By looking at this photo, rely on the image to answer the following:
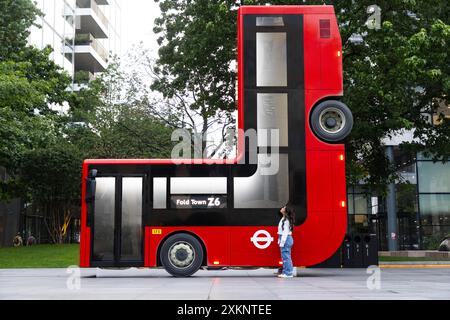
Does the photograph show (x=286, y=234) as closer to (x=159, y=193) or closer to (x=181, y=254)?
(x=181, y=254)

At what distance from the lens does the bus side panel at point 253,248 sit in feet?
43.9

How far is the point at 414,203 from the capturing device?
35.0 m

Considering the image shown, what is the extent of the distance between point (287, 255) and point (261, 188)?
1615mm

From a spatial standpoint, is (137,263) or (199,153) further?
(199,153)

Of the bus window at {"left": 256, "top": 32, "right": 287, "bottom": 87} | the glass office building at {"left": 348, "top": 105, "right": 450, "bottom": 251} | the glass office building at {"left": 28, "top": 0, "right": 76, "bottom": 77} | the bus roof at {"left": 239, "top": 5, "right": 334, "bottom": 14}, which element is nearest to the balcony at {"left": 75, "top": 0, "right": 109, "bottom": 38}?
the glass office building at {"left": 28, "top": 0, "right": 76, "bottom": 77}

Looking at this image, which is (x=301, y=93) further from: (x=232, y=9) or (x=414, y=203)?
(x=414, y=203)

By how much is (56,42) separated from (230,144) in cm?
2429

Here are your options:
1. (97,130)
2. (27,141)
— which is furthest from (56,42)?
(27,141)

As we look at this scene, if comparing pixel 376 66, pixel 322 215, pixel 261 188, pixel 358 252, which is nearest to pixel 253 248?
pixel 261 188

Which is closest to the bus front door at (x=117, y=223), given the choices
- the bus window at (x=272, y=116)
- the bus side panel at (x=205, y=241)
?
the bus side panel at (x=205, y=241)

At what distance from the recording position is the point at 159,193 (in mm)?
13688

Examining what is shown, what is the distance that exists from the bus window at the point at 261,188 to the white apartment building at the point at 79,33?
94.4 ft

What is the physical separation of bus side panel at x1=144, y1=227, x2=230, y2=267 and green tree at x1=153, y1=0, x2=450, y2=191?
706 centimetres

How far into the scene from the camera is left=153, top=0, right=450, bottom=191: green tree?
1781 centimetres
